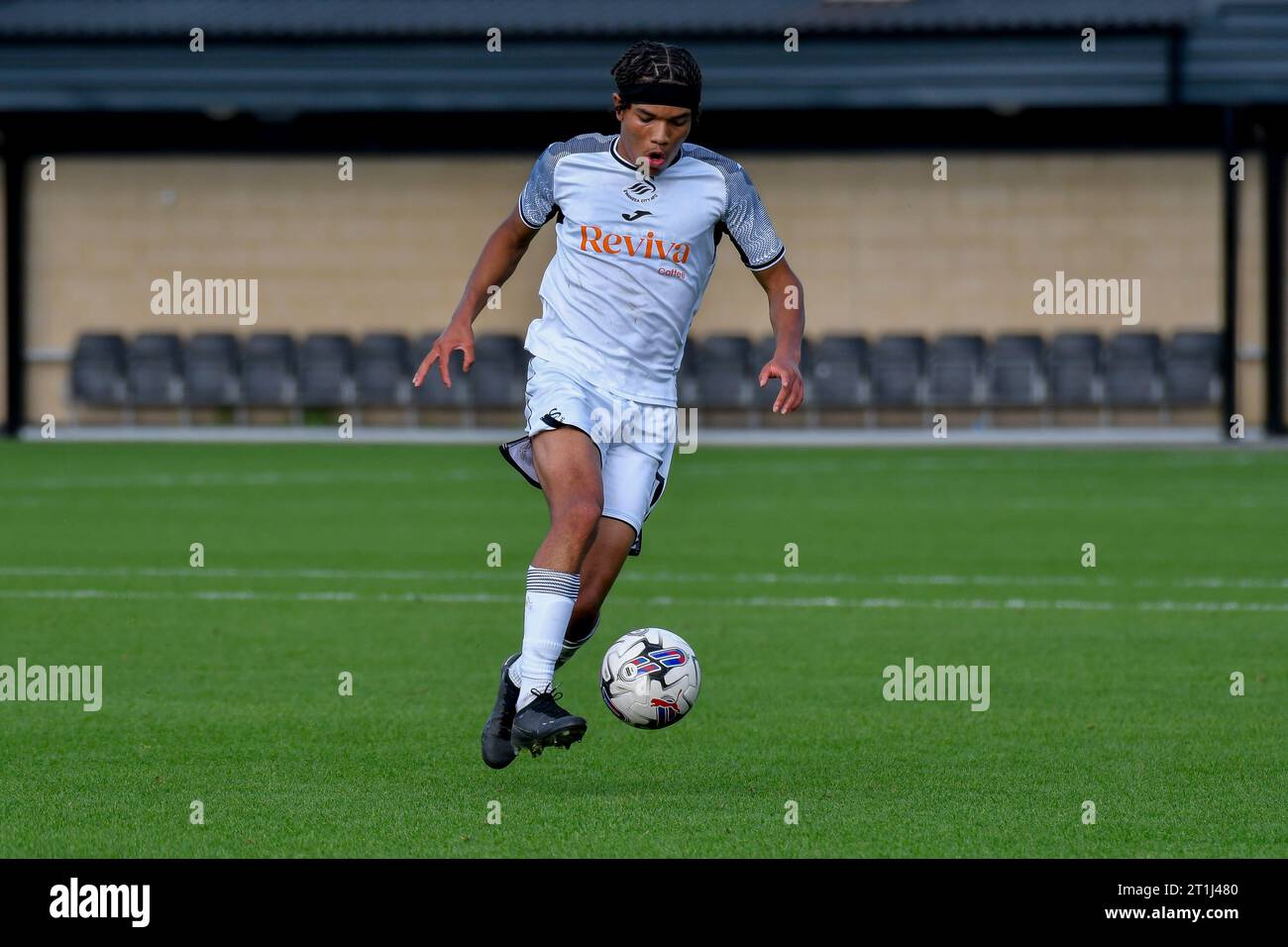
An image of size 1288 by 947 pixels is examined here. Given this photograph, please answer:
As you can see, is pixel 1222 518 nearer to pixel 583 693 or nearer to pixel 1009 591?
pixel 1009 591

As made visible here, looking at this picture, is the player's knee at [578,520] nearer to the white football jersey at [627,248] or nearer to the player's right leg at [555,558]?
the player's right leg at [555,558]

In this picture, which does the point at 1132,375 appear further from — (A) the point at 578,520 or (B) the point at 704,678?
(A) the point at 578,520

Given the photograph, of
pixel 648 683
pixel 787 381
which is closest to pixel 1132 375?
pixel 787 381

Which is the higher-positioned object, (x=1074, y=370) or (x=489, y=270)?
(x=1074, y=370)

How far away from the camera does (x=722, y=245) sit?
116 feet

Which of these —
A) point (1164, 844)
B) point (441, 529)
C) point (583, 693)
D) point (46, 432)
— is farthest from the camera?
point (46, 432)

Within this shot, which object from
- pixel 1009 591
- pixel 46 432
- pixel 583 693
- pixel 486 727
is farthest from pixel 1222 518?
pixel 46 432

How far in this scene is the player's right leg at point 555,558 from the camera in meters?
7.45

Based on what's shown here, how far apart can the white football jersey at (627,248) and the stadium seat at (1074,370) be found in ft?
85.0

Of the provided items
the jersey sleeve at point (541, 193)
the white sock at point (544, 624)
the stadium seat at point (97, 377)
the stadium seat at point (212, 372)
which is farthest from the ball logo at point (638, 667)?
the stadium seat at point (97, 377)

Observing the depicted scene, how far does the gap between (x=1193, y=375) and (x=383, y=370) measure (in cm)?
1134

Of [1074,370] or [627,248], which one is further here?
[1074,370]

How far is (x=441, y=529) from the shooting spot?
1819cm
